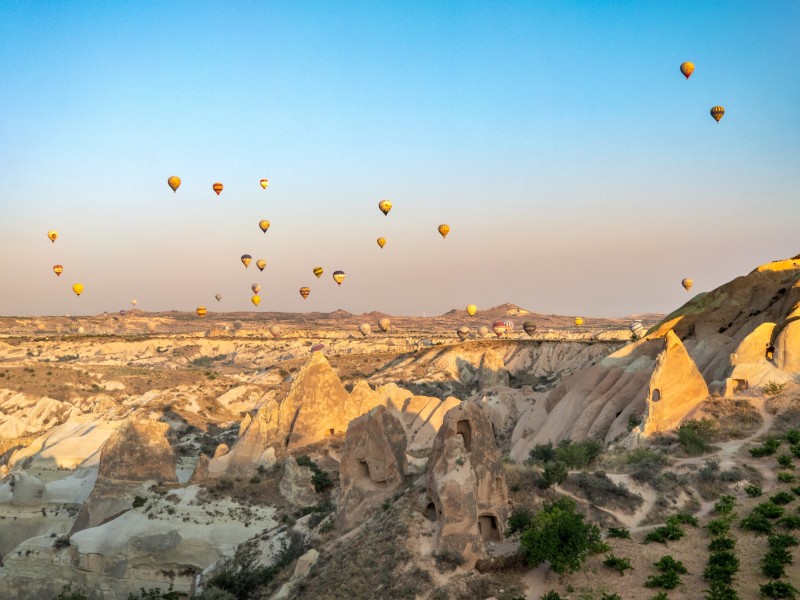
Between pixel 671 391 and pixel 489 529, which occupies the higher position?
pixel 671 391

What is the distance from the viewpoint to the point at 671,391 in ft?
109

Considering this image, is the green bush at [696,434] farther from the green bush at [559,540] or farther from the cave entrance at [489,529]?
the cave entrance at [489,529]

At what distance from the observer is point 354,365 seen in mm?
98000

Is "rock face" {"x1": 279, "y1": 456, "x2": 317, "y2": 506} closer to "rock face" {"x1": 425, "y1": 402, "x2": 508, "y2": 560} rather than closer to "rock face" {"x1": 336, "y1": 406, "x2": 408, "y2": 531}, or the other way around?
"rock face" {"x1": 336, "y1": 406, "x2": 408, "y2": 531}

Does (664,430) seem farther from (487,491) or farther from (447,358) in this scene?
(447,358)

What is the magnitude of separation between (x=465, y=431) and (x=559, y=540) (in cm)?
506

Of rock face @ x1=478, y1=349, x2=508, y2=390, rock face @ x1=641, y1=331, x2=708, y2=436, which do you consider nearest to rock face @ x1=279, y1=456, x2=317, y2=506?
rock face @ x1=641, y1=331, x2=708, y2=436

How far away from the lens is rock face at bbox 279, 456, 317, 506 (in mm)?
33975

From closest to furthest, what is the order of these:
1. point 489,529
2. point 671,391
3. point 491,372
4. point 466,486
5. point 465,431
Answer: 1. point 466,486
2. point 489,529
3. point 465,431
4. point 671,391
5. point 491,372

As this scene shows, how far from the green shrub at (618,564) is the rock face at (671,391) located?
12.8 m

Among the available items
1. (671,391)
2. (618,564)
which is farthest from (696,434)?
(618,564)

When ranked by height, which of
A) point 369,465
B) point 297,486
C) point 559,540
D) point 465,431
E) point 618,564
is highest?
point 465,431

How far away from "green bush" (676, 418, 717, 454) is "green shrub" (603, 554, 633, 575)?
9861mm

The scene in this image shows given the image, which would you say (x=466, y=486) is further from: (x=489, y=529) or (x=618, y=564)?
(x=618, y=564)
